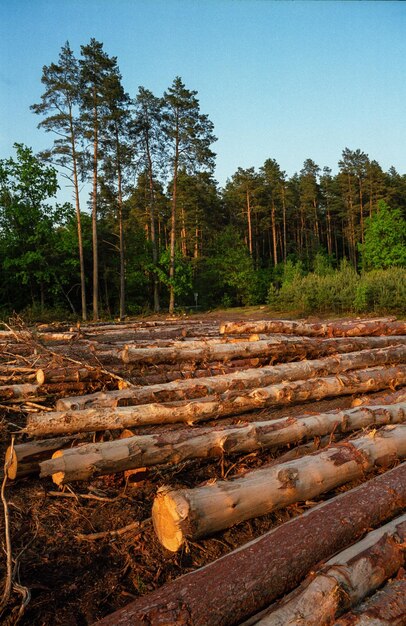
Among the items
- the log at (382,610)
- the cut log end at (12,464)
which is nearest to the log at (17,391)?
the cut log end at (12,464)

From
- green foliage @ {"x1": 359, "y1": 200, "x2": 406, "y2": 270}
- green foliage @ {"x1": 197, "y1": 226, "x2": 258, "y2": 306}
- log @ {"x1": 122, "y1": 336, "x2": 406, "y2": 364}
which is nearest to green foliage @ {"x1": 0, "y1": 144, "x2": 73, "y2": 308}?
green foliage @ {"x1": 197, "y1": 226, "x2": 258, "y2": 306}

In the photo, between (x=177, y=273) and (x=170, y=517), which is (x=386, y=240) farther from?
(x=170, y=517)

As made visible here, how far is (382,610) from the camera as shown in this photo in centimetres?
214

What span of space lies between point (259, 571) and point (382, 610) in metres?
0.69

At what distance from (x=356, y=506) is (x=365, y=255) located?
40.4m

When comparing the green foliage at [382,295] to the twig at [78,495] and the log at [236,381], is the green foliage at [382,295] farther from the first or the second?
the twig at [78,495]

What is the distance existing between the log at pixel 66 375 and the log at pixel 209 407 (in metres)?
1.29

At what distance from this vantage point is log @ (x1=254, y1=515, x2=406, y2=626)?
83.4 inches

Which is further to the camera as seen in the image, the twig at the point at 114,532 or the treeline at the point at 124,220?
the treeline at the point at 124,220

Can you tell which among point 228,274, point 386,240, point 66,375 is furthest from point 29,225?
point 386,240

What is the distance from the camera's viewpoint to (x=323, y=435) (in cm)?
468

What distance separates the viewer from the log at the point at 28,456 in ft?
12.8

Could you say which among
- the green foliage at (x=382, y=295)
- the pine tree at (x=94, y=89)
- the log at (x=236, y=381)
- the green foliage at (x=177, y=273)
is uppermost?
the pine tree at (x=94, y=89)

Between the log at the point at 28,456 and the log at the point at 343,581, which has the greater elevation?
the log at the point at 28,456
